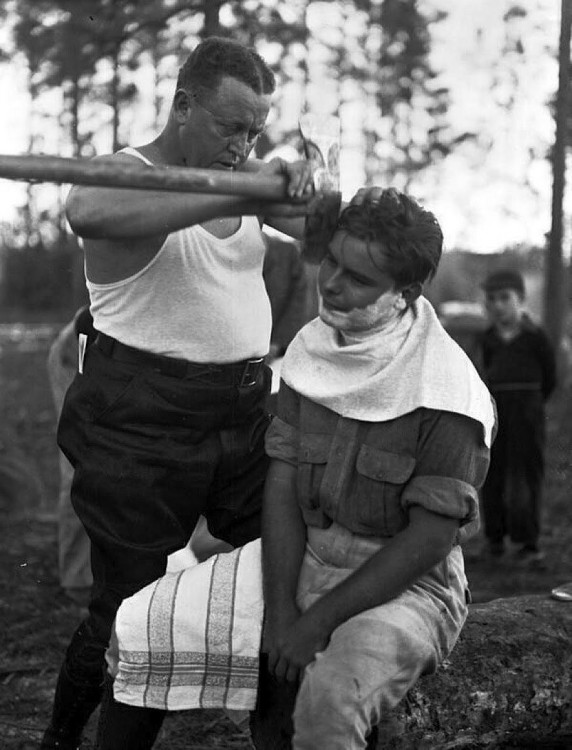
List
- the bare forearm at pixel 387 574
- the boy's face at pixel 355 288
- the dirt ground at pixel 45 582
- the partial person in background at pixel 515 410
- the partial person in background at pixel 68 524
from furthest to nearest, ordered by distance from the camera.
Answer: the partial person in background at pixel 515 410 → the partial person in background at pixel 68 524 → the dirt ground at pixel 45 582 → the boy's face at pixel 355 288 → the bare forearm at pixel 387 574

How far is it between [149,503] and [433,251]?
1.03 m

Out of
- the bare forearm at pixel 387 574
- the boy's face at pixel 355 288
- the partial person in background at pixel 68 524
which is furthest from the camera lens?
the partial person in background at pixel 68 524

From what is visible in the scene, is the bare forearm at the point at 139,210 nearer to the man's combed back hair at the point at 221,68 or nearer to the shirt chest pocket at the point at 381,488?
the man's combed back hair at the point at 221,68

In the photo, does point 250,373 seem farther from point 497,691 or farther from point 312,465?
point 497,691

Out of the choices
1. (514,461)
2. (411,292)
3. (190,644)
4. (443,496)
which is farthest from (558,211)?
(190,644)

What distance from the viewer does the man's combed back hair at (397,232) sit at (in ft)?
8.12

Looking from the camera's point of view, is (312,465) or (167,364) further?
(167,364)

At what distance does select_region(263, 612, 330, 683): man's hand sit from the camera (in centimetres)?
239

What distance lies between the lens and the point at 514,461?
6.90 metres

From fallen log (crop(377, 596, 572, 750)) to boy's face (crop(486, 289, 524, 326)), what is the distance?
3.63 metres

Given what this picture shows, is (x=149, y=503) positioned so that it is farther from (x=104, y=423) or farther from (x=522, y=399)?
(x=522, y=399)

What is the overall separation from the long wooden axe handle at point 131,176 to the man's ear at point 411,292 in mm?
399

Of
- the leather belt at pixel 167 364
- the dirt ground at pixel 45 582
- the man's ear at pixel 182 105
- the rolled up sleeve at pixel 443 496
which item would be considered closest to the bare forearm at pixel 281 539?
the rolled up sleeve at pixel 443 496

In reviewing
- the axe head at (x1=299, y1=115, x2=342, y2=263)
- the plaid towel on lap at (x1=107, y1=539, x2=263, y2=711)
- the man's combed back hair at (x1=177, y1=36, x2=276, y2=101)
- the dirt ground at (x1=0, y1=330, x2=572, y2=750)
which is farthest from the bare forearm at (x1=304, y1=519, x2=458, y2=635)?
the dirt ground at (x1=0, y1=330, x2=572, y2=750)
